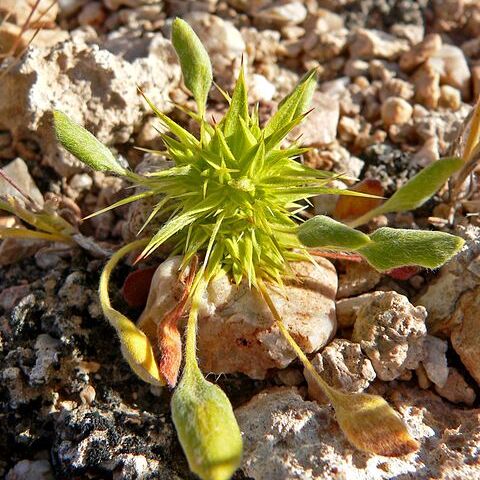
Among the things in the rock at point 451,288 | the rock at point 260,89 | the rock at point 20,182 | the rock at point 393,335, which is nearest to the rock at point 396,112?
the rock at point 260,89

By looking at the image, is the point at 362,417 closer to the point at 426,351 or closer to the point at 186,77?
the point at 426,351

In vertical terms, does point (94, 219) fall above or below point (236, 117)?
below

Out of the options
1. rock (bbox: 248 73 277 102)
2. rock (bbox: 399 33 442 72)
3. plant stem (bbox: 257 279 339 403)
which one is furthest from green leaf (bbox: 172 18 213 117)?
rock (bbox: 399 33 442 72)

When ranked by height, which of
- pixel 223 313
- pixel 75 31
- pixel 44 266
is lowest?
pixel 44 266

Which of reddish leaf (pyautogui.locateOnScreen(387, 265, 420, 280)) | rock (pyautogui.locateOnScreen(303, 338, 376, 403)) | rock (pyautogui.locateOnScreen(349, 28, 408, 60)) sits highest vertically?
rock (pyautogui.locateOnScreen(349, 28, 408, 60))

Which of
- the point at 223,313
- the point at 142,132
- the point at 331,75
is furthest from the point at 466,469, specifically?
the point at 331,75

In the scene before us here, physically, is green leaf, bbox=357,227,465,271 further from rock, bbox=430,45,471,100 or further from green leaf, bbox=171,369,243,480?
rock, bbox=430,45,471,100
